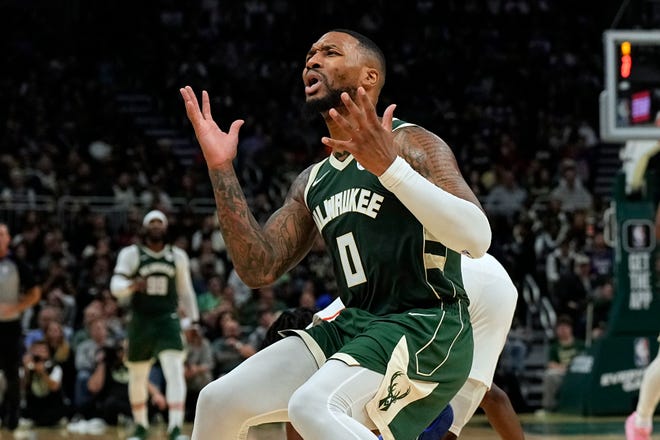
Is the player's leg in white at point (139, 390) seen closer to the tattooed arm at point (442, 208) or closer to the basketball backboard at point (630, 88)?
the basketball backboard at point (630, 88)

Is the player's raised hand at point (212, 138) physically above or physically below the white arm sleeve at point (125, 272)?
above

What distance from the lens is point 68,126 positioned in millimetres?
21734

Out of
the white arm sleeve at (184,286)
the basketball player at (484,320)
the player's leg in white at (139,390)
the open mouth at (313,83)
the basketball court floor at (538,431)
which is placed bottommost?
the basketball court floor at (538,431)

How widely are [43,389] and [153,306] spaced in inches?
117

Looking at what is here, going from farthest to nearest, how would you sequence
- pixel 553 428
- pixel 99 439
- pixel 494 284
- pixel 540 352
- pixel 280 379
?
pixel 540 352 → pixel 553 428 → pixel 99 439 → pixel 494 284 → pixel 280 379

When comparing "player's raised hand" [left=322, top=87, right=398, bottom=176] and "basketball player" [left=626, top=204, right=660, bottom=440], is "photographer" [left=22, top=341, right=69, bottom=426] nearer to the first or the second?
"basketball player" [left=626, top=204, right=660, bottom=440]

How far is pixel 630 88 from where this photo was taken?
41.7 feet

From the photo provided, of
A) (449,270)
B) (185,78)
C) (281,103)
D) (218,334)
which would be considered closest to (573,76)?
(281,103)

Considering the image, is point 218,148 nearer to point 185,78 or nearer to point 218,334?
point 218,334

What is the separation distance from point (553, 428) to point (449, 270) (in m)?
8.90

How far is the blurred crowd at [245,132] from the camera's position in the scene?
1617 centimetres

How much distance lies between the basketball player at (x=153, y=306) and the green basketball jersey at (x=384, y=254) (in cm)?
732

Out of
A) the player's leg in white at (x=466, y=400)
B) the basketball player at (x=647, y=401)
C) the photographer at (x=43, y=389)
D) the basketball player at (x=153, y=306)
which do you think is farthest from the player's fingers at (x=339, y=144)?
the photographer at (x=43, y=389)

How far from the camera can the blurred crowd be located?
53.1 ft
